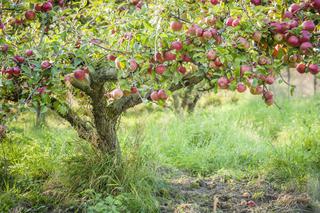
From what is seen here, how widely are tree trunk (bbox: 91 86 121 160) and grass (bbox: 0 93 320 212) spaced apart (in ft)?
0.30

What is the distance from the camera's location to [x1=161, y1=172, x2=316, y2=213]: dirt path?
11.7 ft

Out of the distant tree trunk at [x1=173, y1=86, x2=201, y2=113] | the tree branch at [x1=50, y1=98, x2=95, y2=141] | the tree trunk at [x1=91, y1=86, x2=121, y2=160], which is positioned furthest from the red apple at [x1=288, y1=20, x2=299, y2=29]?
the distant tree trunk at [x1=173, y1=86, x2=201, y2=113]

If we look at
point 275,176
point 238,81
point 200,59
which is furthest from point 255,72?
point 275,176

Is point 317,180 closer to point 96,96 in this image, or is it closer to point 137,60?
point 96,96

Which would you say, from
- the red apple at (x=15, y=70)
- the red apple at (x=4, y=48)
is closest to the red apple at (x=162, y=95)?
the red apple at (x=15, y=70)

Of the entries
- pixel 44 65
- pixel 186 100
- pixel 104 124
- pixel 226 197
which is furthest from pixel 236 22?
pixel 186 100

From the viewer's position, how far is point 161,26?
2.23 m

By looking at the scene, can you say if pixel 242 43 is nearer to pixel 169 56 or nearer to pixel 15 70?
pixel 169 56

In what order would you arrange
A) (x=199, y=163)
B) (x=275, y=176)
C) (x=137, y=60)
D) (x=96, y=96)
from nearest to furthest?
(x=137, y=60) → (x=96, y=96) → (x=275, y=176) → (x=199, y=163)

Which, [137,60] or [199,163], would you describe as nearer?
[137,60]

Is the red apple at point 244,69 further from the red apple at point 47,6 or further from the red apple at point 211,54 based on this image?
the red apple at point 47,6

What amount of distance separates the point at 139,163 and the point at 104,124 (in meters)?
0.46

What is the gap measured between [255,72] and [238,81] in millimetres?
106

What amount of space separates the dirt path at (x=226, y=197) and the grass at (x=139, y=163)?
12 cm
